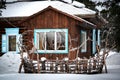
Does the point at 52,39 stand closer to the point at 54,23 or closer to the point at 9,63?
the point at 54,23

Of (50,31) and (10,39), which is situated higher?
(50,31)

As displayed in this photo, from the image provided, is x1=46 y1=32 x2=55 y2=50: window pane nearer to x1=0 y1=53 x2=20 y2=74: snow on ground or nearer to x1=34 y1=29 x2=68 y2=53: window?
x1=34 y1=29 x2=68 y2=53: window

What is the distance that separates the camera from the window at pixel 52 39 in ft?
78.4

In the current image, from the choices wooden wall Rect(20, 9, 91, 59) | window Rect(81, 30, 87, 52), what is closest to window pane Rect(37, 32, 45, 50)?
wooden wall Rect(20, 9, 91, 59)

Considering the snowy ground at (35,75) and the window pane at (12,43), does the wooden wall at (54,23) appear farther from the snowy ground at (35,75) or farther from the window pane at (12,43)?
the snowy ground at (35,75)

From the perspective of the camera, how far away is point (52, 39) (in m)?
24.3

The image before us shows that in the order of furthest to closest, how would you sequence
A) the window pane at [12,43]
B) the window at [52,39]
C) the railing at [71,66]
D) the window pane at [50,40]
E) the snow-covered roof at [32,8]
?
the snow-covered roof at [32,8] → the window pane at [12,43] → the window pane at [50,40] → the window at [52,39] → the railing at [71,66]

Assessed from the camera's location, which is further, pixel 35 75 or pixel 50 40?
pixel 50 40

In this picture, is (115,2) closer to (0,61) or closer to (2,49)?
(0,61)

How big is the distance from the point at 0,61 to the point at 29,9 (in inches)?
317

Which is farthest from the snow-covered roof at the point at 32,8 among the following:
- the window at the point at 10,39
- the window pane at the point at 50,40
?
the window pane at the point at 50,40

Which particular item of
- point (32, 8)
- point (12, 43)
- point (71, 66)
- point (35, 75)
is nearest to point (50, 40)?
point (12, 43)

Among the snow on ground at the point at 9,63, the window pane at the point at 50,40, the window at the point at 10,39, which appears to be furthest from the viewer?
the window at the point at 10,39

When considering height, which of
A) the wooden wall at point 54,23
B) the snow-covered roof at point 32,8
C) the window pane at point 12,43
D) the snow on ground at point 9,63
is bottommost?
the snow on ground at point 9,63
